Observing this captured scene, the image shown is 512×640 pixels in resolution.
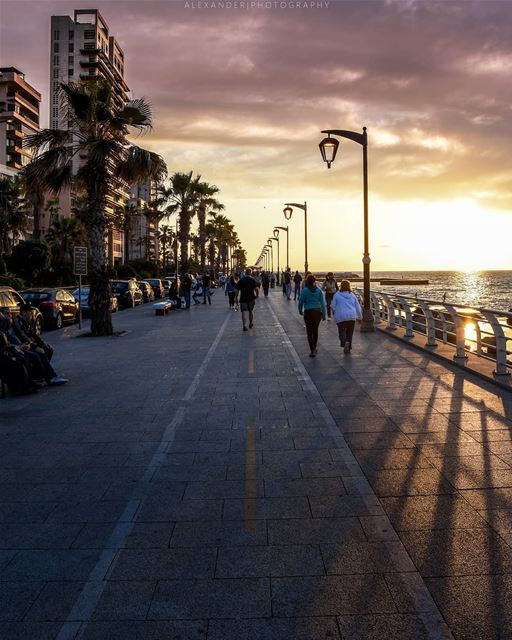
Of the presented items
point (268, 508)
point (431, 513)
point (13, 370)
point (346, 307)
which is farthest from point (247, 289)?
point (431, 513)

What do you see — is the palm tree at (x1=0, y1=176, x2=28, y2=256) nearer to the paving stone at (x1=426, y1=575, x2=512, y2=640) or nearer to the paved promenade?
the paved promenade

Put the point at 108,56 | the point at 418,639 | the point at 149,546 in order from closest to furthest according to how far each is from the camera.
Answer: the point at 418,639 → the point at 149,546 → the point at 108,56

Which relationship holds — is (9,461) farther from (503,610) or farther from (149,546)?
(503,610)

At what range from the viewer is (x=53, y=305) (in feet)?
72.5

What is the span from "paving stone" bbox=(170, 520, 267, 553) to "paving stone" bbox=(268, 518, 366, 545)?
97mm

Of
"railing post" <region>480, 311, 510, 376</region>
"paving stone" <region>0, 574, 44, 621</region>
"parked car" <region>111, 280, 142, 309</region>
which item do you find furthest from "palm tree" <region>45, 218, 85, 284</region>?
"paving stone" <region>0, 574, 44, 621</region>

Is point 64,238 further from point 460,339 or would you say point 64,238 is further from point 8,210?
point 460,339

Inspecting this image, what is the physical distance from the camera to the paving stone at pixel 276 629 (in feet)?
10.2

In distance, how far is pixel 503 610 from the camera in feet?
11.0

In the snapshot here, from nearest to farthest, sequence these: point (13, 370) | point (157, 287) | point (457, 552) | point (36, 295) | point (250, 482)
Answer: point (457, 552) < point (250, 482) < point (13, 370) < point (36, 295) < point (157, 287)

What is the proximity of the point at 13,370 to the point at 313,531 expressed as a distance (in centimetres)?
683

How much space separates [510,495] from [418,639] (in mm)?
2428

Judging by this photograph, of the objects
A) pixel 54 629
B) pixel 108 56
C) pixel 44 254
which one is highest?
pixel 108 56

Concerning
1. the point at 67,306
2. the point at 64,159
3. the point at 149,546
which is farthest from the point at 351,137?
the point at 149,546
